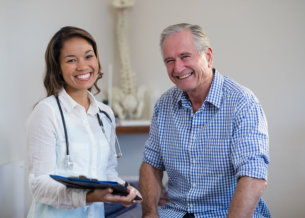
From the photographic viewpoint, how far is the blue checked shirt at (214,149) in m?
1.50

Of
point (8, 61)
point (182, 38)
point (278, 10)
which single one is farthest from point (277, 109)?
point (8, 61)

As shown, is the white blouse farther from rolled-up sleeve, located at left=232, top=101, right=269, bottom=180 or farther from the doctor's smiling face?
rolled-up sleeve, located at left=232, top=101, right=269, bottom=180

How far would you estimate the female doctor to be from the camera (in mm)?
1373


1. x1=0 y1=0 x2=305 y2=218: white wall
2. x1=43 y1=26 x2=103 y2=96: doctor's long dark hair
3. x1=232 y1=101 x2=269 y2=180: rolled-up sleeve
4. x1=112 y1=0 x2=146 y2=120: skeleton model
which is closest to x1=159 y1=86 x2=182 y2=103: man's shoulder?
x1=232 y1=101 x2=269 y2=180: rolled-up sleeve

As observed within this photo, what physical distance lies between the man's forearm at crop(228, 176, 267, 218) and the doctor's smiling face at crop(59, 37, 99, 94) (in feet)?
2.52

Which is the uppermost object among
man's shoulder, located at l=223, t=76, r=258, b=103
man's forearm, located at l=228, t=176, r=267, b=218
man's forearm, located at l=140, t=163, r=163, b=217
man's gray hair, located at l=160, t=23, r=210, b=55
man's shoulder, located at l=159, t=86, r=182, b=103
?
man's gray hair, located at l=160, t=23, r=210, b=55

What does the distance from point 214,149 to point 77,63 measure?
2.27 ft

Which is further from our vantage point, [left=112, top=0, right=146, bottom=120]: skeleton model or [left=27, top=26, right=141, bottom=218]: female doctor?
[left=112, top=0, right=146, bottom=120]: skeleton model

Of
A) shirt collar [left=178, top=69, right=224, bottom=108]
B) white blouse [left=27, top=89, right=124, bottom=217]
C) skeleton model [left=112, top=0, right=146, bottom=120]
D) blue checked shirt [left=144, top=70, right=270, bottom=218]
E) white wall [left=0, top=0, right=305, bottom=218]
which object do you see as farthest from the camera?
skeleton model [left=112, top=0, right=146, bottom=120]

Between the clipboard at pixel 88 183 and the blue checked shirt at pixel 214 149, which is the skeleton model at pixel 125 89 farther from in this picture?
the clipboard at pixel 88 183

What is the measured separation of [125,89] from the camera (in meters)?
3.05

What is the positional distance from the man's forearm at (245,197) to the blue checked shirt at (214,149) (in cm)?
4

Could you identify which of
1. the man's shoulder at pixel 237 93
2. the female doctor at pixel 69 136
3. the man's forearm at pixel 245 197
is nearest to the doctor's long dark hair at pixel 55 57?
the female doctor at pixel 69 136

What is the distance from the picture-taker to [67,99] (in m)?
1.56
